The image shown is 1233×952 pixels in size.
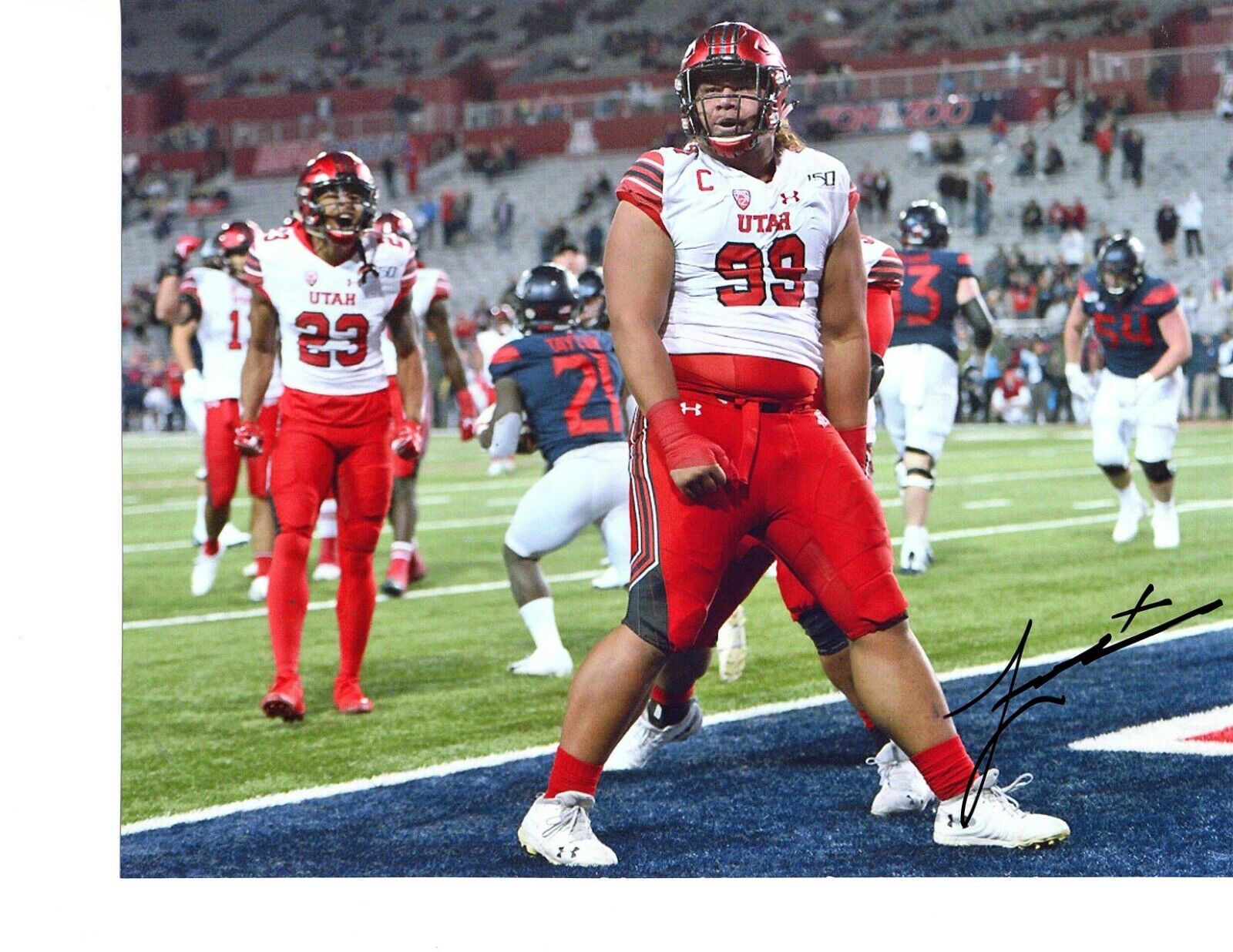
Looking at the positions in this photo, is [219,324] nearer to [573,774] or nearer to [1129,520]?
[1129,520]

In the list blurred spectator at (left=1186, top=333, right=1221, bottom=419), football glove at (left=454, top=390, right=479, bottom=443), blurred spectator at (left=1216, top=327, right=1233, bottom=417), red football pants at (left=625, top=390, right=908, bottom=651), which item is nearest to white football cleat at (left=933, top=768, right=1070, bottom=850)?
red football pants at (left=625, top=390, right=908, bottom=651)

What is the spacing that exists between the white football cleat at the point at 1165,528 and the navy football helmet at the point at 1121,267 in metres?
0.81

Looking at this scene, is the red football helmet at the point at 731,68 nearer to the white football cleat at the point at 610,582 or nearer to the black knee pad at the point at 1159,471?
the white football cleat at the point at 610,582

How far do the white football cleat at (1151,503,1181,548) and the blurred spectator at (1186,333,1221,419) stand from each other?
3099 mm

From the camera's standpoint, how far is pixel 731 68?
8.82 ft

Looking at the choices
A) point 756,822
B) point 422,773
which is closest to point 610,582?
point 422,773

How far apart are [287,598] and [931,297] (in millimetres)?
2893

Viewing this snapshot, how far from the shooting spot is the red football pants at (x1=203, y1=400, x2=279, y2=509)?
18.6ft

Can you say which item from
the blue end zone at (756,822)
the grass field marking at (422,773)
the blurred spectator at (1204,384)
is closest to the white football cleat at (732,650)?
the grass field marking at (422,773)

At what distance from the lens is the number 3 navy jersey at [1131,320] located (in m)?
6.16

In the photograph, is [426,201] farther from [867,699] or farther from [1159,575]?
[867,699]

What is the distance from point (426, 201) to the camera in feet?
29.5
